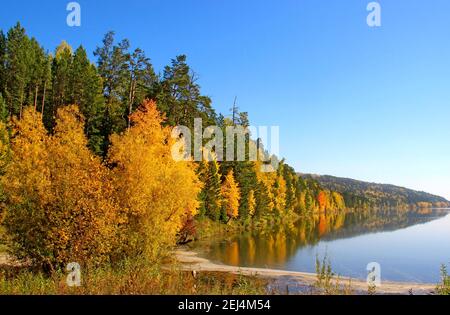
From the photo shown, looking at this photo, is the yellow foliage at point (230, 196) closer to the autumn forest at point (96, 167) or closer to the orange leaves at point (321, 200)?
the autumn forest at point (96, 167)

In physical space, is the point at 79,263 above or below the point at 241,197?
below

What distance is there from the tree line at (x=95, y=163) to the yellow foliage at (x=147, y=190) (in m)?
0.07

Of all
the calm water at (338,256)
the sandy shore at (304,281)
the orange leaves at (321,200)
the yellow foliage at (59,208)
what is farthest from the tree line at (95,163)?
the orange leaves at (321,200)

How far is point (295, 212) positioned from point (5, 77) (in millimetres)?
87454

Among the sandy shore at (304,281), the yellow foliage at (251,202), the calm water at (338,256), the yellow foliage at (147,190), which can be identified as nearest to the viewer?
the sandy shore at (304,281)

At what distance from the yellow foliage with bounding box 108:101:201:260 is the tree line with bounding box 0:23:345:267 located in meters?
0.07

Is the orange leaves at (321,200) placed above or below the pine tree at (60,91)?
below

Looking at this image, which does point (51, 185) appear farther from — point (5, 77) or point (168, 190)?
point (5, 77)

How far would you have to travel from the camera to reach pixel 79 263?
1861 cm

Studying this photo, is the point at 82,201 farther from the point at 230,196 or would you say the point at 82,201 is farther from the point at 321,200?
the point at 321,200

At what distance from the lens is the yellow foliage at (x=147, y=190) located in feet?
81.1

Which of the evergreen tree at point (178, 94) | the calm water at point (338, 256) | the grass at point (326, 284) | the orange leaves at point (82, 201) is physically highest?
the evergreen tree at point (178, 94)
